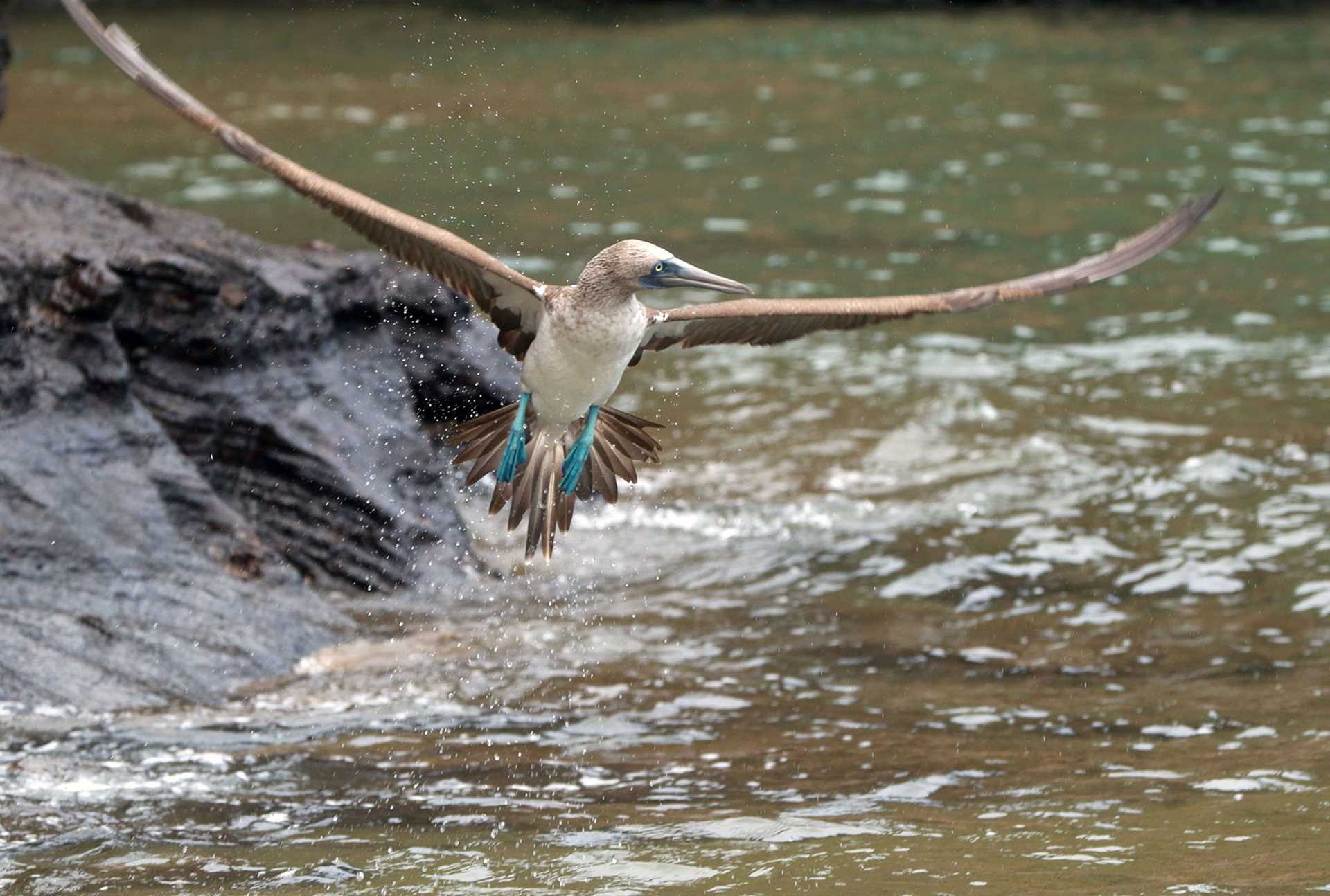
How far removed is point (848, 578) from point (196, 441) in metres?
2.90

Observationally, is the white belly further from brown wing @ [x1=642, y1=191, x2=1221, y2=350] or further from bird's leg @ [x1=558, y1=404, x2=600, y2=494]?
brown wing @ [x1=642, y1=191, x2=1221, y2=350]

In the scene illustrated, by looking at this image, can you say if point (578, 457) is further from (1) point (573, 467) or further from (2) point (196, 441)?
(2) point (196, 441)

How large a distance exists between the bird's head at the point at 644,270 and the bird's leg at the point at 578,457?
623 millimetres

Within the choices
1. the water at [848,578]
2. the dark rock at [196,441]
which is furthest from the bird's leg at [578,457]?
the dark rock at [196,441]

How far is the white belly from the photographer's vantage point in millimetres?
5828

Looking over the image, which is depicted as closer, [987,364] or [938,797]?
[938,797]

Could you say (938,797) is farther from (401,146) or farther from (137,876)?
(401,146)

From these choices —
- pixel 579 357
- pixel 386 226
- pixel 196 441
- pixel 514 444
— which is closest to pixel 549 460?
pixel 514 444

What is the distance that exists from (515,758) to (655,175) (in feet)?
33.4

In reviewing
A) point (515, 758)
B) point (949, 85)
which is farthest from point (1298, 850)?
point (949, 85)

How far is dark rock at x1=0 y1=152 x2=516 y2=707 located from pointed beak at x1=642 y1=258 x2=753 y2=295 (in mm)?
1982

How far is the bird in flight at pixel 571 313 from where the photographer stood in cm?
547

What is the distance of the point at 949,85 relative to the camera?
1864cm

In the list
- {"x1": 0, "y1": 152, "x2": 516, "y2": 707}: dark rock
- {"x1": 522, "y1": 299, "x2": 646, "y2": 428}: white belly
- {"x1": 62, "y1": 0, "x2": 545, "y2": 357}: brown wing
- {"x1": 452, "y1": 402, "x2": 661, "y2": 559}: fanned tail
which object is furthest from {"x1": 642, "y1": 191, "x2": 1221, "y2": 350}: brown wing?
{"x1": 0, "y1": 152, "x2": 516, "y2": 707}: dark rock
